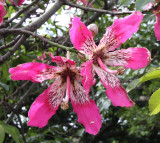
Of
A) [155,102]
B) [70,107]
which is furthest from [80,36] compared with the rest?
[70,107]

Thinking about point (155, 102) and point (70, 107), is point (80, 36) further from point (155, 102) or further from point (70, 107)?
point (70, 107)

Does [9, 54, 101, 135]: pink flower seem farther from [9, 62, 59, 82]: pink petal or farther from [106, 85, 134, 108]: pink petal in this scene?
[106, 85, 134, 108]: pink petal

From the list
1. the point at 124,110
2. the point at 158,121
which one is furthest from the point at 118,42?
the point at 158,121

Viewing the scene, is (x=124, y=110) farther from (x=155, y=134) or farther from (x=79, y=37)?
(x=79, y=37)

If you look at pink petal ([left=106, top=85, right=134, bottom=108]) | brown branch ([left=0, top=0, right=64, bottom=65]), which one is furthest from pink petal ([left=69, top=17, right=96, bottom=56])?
brown branch ([left=0, top=0, right=64, bottom=65])

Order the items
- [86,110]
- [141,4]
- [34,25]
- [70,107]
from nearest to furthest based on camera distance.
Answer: [141,4] → [86,110] → [34,25] → [70,107]

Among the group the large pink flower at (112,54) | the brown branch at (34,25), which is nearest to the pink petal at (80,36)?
the large pink flower at (112,54)

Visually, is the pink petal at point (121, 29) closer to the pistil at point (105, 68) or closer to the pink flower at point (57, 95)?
the pistil at point (105, 68)
